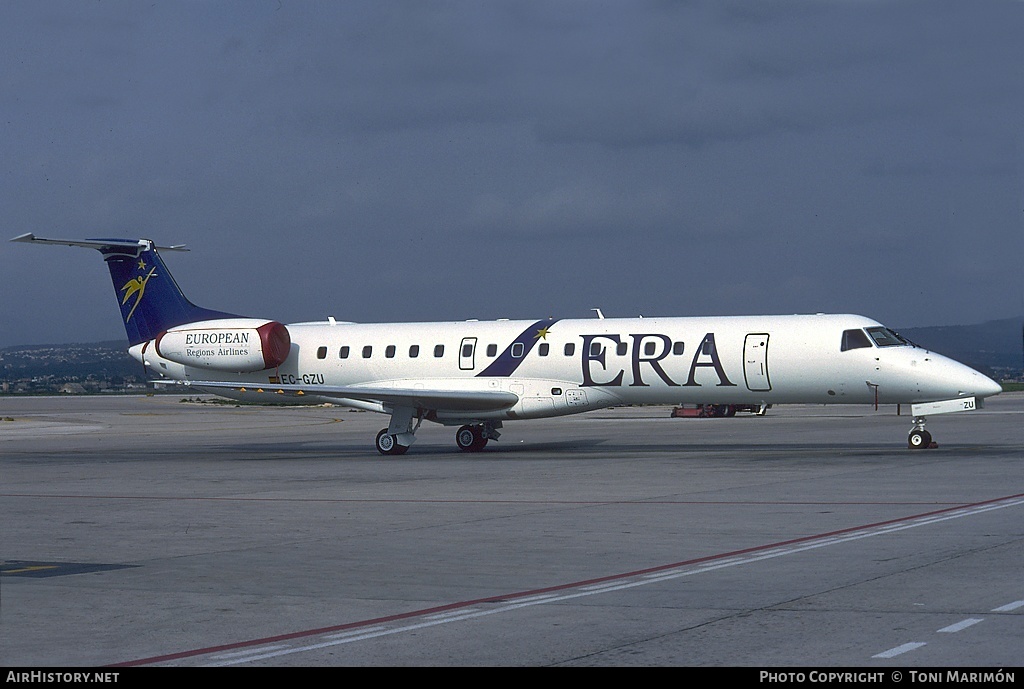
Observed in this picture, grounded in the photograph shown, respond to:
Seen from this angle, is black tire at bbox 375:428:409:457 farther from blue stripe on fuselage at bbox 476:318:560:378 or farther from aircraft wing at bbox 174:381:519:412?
blue stripe on fuselage at bbox 476:318:560:378

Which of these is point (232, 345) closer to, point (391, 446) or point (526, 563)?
point (391, 446)

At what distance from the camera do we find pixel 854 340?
28.5 metres

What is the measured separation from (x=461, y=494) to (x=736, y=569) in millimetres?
8797

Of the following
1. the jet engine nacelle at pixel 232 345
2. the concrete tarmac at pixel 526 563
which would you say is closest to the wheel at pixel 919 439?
the concrete tarmac at pixel 526 563

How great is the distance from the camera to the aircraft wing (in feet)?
100

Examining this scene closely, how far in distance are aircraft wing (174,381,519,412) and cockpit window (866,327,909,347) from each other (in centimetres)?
873

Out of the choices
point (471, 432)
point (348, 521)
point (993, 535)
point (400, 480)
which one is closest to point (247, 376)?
point (471, 432)

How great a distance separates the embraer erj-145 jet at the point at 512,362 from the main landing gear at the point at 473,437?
0.14 ft

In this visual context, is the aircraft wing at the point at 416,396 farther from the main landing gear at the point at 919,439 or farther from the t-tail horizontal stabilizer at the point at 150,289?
the main landing gear at the point at 919,439

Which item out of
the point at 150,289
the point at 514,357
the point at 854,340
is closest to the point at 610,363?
the point at 514,357

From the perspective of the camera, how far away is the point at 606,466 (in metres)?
25.7

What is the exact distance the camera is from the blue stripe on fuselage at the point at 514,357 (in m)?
31.7

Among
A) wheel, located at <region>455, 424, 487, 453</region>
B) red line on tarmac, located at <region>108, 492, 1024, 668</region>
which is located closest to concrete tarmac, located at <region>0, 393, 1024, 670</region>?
red line on tarmac, located at <region>108, 492, 1024, 668</region>
